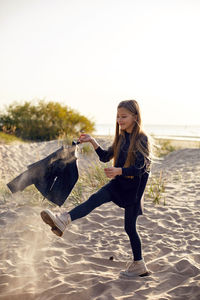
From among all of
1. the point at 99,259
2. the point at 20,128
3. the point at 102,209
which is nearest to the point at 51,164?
the point at 99,259

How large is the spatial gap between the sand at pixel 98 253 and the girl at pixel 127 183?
32 centimetres

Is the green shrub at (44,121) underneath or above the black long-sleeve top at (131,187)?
above

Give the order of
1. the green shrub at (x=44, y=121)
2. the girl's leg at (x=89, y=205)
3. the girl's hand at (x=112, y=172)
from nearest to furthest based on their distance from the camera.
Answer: the girl's hand at (x=112, y=172) < the girl's leg at (x=89, y=205) < the green shrub at (x=44, y=121)

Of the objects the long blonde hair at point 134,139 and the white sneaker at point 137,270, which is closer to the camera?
the long blonde hair at point 134,139

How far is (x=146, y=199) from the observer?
6188 millimetres

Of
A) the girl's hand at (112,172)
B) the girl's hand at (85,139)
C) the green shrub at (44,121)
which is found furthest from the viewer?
the green shrub at (44,121)

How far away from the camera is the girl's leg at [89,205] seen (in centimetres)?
303

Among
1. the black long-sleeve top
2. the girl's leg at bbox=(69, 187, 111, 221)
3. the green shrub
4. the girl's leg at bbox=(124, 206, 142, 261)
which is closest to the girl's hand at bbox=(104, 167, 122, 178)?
the black long-sleeve top

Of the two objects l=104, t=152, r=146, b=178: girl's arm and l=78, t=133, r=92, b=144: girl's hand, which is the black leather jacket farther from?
l=104, t=152, r=146, b=178: girl's arm

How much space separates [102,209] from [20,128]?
41.7ft

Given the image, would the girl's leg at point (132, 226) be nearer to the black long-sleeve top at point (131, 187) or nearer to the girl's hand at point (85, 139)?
the black long-sleeve top at point (131, 187)

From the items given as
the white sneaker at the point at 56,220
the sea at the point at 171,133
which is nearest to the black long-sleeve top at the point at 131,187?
the white sneaker at the point at 56,220

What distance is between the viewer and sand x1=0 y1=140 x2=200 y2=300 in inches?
114

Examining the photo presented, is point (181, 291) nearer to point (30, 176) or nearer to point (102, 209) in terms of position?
point (30, 176)
